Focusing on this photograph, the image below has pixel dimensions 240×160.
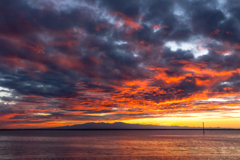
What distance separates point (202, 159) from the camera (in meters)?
49.2

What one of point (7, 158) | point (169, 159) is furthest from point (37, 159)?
point (169, 159)

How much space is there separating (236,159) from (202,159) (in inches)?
293

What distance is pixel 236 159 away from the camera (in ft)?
159

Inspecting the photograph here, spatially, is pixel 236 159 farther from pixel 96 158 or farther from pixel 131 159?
pixel 96 158

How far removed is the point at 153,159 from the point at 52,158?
23.5 meters

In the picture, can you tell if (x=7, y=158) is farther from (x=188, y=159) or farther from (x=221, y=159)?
(x=221, y=159)

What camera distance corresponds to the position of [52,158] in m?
50.3

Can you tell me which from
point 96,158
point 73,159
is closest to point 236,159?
point 96,158

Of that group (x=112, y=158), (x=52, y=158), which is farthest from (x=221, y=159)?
(x=52, y=158)

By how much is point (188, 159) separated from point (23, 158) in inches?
1517

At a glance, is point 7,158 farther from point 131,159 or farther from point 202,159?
point 202,159

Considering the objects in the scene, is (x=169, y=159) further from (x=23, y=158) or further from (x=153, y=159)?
(x=23, y=158)

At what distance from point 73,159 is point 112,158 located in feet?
29.3

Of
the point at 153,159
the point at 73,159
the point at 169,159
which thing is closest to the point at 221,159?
the point at 169,159
